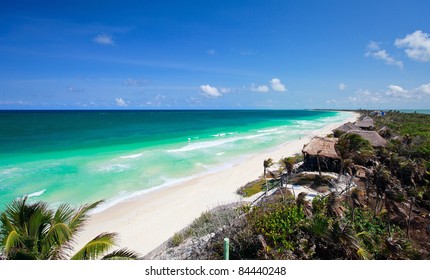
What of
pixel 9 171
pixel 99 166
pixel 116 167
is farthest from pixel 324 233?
pixel 9 171

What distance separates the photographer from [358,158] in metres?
13.6

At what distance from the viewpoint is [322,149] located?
18938 mm

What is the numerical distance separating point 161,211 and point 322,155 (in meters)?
11.1

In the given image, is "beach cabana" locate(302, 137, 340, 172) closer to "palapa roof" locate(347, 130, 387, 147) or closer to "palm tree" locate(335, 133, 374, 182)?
"palm tree" locate(335, 133, 374, 182)

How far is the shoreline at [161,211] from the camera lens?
38.7ft

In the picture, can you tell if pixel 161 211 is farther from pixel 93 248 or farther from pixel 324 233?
pixel 324 233

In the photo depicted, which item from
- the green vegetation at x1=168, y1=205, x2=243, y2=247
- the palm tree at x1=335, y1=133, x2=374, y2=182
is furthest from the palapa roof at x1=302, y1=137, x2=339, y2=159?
the green vegetation at x1=168, y1=205, x2=243, y2=247

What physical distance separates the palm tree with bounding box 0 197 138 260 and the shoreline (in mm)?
5911

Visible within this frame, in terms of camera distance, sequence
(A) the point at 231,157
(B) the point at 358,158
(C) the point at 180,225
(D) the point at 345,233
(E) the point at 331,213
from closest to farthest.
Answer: (D) the point at 345,233, (E) the point at 331,213, (C) the point at 180,225, (B) the point at 358,158, (A) the point at 231,157

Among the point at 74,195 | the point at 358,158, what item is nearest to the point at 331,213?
the point at 358,158

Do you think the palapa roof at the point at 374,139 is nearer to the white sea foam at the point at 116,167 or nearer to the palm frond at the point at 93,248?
the white sea foam at the point at 116,167

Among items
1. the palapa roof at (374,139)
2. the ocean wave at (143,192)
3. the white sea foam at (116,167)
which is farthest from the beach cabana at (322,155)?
the white sea foam at (116,167)

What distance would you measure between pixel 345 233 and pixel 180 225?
876 centimetres
